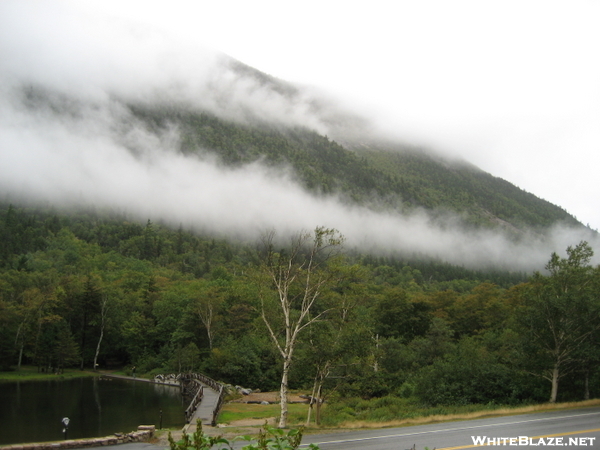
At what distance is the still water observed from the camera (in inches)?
1178

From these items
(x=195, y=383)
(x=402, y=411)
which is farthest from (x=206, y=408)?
(x=195, y=383)

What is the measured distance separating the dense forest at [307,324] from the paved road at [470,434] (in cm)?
592

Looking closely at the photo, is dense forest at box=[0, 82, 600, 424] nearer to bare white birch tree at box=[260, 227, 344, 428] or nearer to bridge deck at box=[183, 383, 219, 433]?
bare white birch tree at box=[260, 227, 344, 428]

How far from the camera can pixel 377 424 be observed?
23.8 metres

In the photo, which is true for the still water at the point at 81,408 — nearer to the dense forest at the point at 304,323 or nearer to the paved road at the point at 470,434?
the dense forest at the point at 304,323

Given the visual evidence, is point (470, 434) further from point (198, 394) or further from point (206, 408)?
point (198, 394)

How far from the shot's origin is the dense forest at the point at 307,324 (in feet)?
87.3

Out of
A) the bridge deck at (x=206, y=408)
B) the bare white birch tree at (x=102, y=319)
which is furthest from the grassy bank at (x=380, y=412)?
the bare white birch tree at (x=102, y=319)

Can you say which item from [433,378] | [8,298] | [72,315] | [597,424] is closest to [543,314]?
[433,378]

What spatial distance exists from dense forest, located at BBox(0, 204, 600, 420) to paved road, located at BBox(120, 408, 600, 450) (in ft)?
19.4

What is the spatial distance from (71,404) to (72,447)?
27.9 metres

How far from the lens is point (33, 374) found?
62.3m

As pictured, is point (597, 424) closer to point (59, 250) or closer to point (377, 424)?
point (377, 424)

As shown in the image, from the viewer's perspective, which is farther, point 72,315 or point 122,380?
point 72,315
